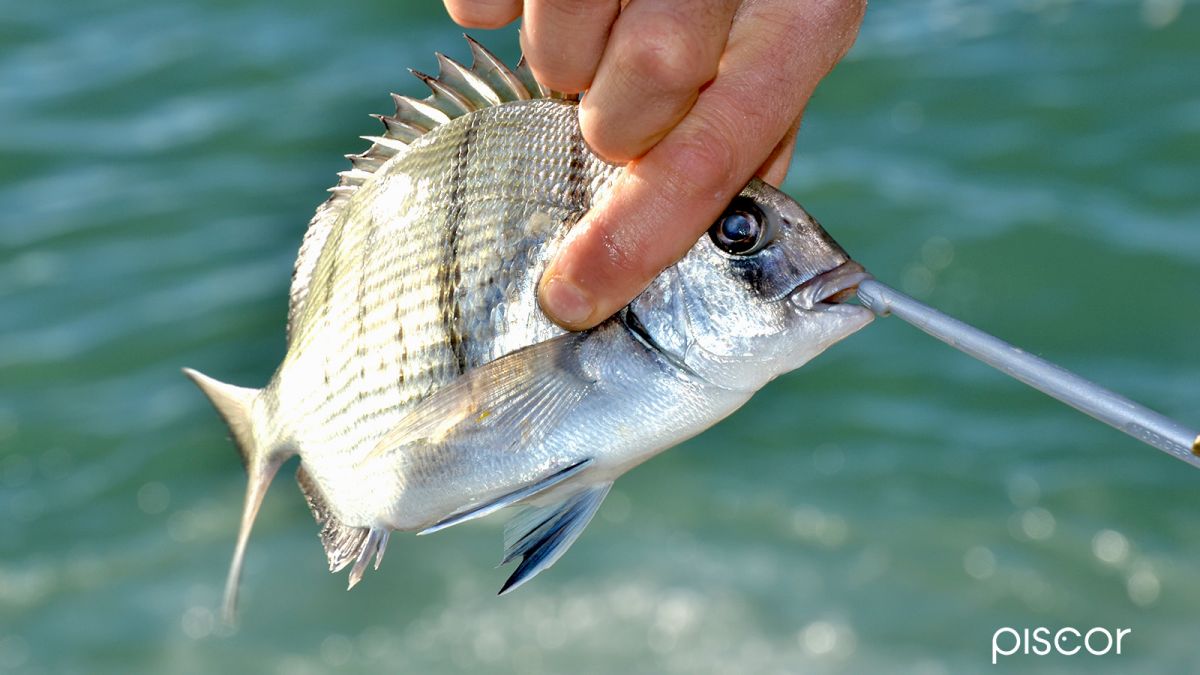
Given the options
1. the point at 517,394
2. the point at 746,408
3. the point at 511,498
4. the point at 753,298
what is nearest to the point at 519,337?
the point at 517,394

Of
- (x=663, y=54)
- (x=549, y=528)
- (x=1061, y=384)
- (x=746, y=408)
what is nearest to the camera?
(x=1061, y=384)

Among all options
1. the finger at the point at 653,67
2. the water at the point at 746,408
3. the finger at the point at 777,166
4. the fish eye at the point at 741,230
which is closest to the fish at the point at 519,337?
the fish eye at the point at 741,230

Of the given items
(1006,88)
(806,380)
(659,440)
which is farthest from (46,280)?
(659,440)

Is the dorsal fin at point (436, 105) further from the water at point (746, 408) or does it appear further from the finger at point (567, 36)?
the water at point (746, 408)

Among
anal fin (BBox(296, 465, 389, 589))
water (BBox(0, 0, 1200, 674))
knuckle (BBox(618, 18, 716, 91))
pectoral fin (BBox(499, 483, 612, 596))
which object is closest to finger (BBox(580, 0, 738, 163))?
knuckle (BBox(618, 18, 716, 91))

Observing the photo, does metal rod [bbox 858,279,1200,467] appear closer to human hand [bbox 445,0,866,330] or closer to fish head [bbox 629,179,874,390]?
fish head [bbox 629,179,874,390]

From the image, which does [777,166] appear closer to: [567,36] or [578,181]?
[578,181]
